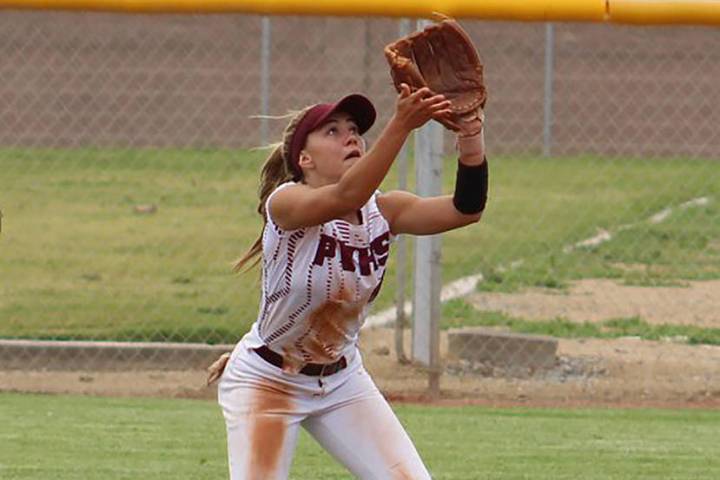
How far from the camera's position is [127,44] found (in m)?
23.1

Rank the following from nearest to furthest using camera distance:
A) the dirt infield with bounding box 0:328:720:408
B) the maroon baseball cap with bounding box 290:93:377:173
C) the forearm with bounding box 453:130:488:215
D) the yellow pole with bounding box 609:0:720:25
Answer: the forearm with bounding box 453:130:488:215 → the maroon baseball cap with bounding box 290:93:377:173 → the yellow pole with bounding box 609:0:720:25 → the dirt infield with bounding box 0:328:720:408

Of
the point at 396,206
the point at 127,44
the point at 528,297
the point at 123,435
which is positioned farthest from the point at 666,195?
the point at 396,206

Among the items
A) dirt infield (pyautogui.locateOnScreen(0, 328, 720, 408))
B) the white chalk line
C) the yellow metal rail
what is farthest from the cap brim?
the white chalk line

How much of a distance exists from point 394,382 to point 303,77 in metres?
13.1

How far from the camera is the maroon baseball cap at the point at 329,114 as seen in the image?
5.08 metres

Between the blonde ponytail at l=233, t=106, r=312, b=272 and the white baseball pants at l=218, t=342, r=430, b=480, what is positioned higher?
the blonde ponytail at l=233, t=106, r=312, b=272

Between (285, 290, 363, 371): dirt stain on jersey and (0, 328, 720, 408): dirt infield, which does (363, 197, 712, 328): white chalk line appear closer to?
(0, 328, 720, 408): dirt infield

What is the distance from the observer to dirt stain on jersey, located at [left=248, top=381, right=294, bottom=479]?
5.02 m

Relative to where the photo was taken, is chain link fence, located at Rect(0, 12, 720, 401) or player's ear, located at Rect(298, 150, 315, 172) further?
chain link fence, located at Rect(0, 12, 720, 401)

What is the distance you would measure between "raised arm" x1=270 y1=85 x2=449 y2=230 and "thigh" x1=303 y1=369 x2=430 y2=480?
59 centimetres

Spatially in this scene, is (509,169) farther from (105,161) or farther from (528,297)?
(528,297)

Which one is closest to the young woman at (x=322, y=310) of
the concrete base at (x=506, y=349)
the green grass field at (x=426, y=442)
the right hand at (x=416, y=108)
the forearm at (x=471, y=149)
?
the forearm at (x=471, y=149)

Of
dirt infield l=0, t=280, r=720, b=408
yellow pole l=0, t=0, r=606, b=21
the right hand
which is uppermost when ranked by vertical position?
the right hand

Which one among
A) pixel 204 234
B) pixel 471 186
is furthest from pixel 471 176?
pixel 204 234
